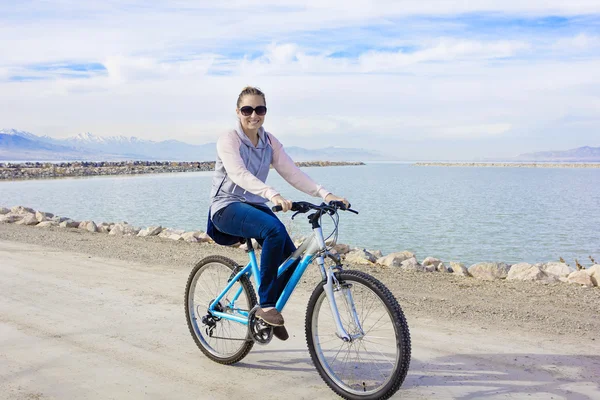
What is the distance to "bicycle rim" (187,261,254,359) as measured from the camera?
17.8 ft

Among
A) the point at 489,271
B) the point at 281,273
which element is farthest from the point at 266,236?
the point at 489,271

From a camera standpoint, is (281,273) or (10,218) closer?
(281,273)

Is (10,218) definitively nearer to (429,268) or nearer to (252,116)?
(429,268)

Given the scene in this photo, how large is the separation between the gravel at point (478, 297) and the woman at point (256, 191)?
2.79 m

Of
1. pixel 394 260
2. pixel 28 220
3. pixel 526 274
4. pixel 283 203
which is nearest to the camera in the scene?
pixel 283 203

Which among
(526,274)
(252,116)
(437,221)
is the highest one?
(252,116)

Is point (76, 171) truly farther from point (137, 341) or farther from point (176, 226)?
point (137, 341)

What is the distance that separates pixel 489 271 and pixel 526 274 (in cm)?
64

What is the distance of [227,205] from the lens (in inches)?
198

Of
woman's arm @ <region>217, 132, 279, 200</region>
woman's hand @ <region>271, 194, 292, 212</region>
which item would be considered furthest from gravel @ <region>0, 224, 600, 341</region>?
woman's hand @ <region>271, 194, 292, 212</region>

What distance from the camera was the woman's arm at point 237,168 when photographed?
469cm

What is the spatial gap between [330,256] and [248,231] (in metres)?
0.70

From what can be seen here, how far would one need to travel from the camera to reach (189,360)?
556 centimetres

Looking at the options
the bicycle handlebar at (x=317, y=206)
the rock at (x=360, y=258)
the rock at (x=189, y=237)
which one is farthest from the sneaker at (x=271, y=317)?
the rock at (x=189, y=237)
